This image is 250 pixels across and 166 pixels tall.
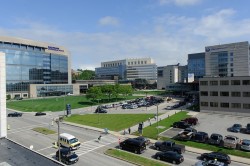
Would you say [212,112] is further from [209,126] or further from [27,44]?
[27,44]

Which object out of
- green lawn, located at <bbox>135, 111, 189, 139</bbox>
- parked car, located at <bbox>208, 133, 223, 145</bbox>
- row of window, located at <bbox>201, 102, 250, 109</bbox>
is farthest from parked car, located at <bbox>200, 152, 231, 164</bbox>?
row of window, located at <bbox>201, 102, 250, 109</bbox>

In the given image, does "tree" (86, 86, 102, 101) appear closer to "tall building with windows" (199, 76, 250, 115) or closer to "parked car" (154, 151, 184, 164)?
"tall building with windows" (199, 76, 250, 115)

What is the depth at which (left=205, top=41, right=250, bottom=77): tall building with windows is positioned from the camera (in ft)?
521

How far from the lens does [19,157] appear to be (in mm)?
25125

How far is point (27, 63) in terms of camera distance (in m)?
151

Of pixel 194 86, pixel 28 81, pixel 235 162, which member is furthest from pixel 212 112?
pixel 28 81

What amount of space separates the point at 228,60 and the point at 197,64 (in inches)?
1178

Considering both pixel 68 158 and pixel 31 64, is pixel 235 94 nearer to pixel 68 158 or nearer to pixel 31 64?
pixel 68 158

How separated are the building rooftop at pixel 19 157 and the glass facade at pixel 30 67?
407 feet

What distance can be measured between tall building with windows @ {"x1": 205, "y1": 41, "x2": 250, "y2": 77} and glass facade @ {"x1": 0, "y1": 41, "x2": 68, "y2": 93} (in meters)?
107

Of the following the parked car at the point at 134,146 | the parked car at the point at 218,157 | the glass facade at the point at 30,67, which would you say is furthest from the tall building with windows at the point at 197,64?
the parked car at the point at 218,157

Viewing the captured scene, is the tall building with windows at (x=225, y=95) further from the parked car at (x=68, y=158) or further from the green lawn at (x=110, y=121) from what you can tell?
the parked car at (x=68, y=158)

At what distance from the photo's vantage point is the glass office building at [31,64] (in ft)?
463

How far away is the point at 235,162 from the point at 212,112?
43621mm
